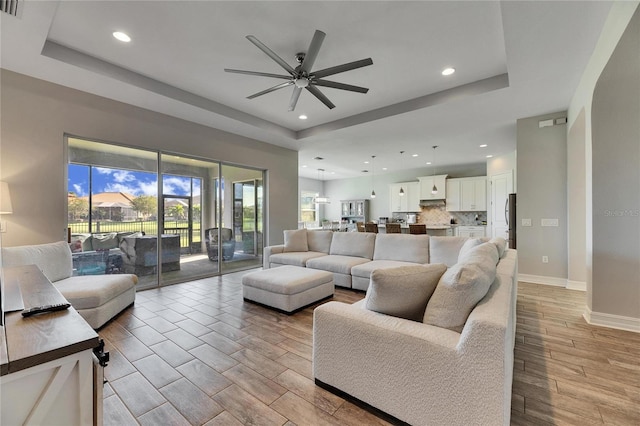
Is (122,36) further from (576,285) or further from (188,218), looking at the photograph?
(576,285)

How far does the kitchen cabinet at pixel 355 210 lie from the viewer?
11.1 m

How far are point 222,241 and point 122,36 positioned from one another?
3.57 metres

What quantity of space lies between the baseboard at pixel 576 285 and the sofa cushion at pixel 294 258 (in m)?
3.91

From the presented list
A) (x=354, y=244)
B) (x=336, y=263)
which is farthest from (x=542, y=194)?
(x=336, y=263)

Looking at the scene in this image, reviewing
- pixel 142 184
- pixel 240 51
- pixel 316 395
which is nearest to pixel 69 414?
pixel 316 395

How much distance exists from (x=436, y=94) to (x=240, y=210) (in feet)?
14.2

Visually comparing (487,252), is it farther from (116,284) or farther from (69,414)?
(116,284)

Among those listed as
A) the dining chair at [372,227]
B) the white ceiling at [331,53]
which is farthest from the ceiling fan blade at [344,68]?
the dining chair at [372,227]

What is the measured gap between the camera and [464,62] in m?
3.28

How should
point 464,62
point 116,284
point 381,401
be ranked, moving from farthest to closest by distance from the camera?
point 464,62 < point 116,284 < point 381,401

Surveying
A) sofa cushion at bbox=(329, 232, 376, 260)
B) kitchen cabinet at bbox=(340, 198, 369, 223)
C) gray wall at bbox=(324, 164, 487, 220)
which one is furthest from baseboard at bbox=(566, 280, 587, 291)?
kitchen cabinet at bbox=(340, 198, 369, 223)

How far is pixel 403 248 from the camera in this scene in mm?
4211

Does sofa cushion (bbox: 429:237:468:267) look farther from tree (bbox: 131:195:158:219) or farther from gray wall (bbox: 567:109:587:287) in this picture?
tree (bbox: 131:195:158:219)

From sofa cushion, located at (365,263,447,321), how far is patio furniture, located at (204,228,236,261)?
4.40 metres
